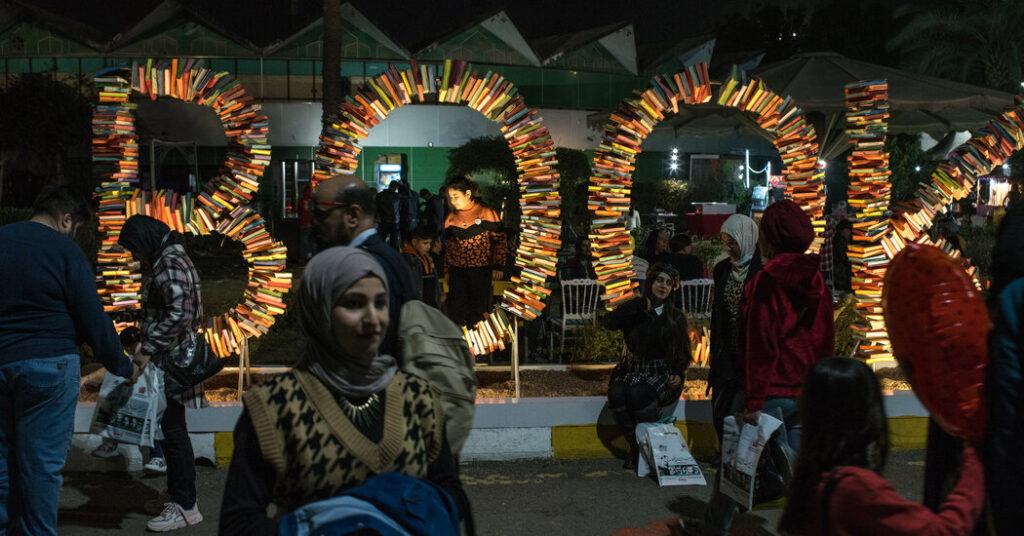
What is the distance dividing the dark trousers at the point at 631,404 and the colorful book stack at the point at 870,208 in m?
2.45

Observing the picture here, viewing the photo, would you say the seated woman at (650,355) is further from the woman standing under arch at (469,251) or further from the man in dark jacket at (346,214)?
the man in dark jacket at (346,214)

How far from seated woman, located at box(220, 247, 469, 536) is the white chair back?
767 centimetres

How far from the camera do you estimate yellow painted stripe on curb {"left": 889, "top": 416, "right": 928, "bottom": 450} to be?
7406 millimetres

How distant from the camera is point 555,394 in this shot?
827 cm

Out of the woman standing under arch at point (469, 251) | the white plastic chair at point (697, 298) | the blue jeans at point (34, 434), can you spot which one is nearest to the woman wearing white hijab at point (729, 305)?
the blue jeans at point (34, 434)

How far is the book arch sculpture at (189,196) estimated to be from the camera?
25.1ft

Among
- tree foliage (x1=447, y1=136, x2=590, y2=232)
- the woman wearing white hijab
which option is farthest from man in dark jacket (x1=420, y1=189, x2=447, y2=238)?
tree foliage (x1=447, y1=136, x2=590, y2=232)

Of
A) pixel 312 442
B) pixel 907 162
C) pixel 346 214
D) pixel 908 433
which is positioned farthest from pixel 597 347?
pixel 907 162

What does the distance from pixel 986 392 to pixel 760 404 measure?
6.79 ft

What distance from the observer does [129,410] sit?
17.8 ft

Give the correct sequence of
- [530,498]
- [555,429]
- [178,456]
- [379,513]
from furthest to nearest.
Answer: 1. [555,429]
2. [530,498]
3. [178,456]
4. [379,513]

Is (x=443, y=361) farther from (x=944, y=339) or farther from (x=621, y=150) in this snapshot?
(x=621, y=150)

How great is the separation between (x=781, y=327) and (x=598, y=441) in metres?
2.88

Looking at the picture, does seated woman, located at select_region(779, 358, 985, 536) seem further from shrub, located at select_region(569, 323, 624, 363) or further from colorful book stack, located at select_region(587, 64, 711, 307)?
shrub, located at select_region(569, 323, 624, 363)
